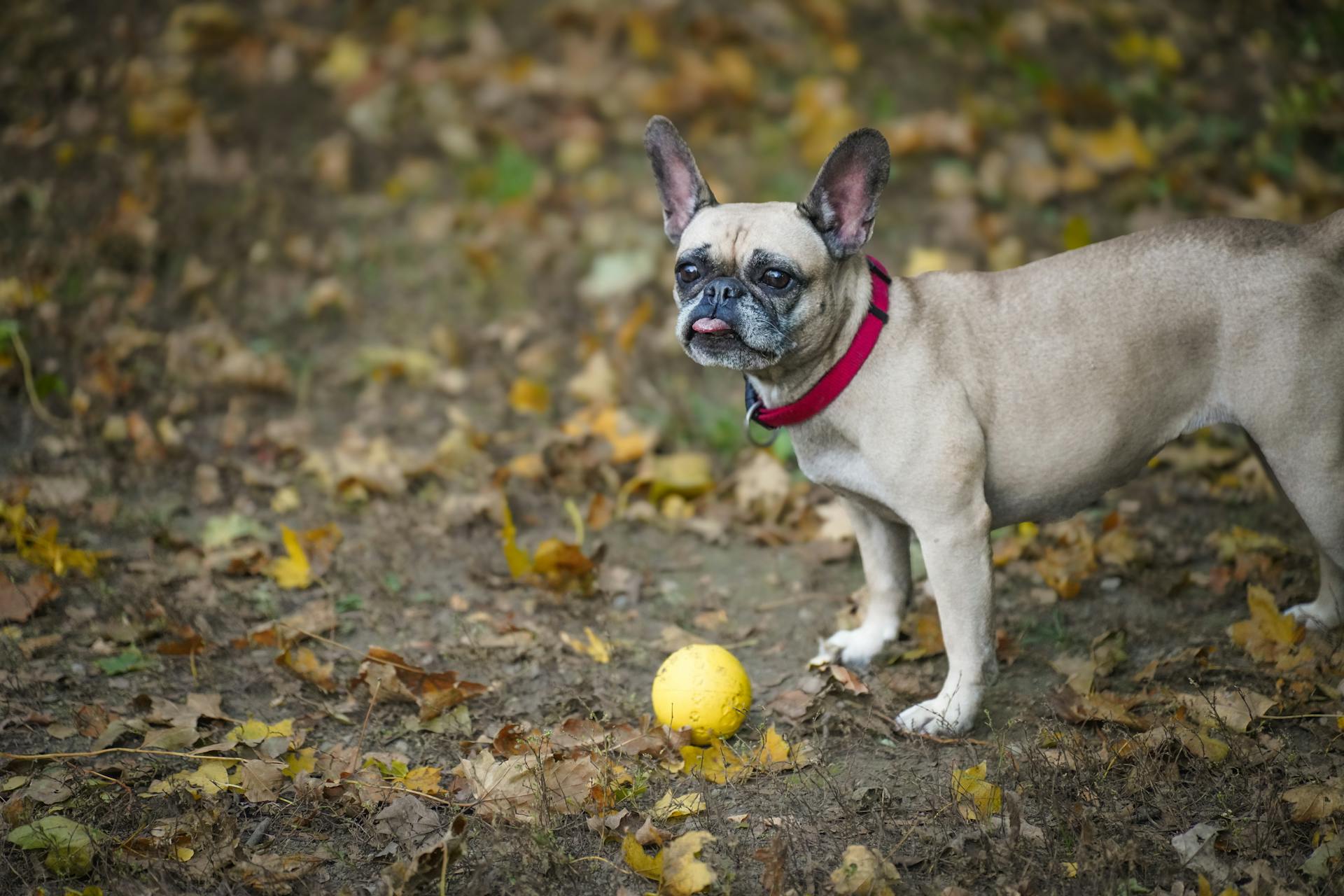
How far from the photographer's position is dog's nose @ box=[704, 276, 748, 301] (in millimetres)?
4012

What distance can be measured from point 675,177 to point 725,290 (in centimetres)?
68

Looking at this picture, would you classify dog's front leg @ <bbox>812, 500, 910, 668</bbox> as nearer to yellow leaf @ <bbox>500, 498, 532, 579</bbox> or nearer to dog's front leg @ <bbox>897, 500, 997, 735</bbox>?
dog's front leg @ <bbox>897, 500, 997, 735</bbox>

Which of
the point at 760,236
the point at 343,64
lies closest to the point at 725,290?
the point at 760,236

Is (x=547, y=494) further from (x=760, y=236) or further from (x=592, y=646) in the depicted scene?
(x=760, y=236)

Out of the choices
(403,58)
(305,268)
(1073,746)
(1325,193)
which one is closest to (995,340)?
(1073,746)

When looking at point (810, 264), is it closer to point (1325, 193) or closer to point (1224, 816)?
point (1224, 816)

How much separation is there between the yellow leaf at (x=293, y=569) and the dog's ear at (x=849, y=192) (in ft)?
9.45

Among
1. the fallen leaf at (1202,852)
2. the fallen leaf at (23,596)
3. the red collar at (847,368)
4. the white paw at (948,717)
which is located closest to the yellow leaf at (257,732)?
the fallen leaf at (23,596)

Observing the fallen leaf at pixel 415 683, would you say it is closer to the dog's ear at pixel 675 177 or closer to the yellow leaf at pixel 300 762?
the yellow leaf at pixel 300 762

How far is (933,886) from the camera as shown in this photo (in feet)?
11.0

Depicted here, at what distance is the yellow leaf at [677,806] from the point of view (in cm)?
372

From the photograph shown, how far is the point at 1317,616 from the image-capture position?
4.67m

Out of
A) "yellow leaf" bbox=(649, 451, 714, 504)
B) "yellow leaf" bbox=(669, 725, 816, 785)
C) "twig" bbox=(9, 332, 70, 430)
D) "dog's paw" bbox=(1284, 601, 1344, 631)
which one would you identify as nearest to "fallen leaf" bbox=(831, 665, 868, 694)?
"yellow leaf" bbox=(669, 725, 816, 785)

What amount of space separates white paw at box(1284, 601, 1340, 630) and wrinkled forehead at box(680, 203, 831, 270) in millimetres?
2497
